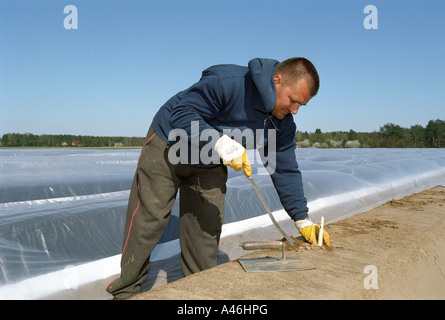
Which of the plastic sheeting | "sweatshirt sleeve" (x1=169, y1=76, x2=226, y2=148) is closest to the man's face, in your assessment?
"sweatshirt sleeve" (x1=169, y1=76, x2=226, y2=148)

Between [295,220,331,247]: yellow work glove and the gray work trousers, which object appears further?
[295,220,331,247]: yellow work glove

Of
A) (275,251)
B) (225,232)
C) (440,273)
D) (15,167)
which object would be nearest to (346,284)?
(275,251)

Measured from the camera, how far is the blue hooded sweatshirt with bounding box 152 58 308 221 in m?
1.75

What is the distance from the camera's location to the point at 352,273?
1.78m

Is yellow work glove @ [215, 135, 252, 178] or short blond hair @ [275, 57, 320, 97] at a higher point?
short blond hair @ [275, 57, 320, 97]

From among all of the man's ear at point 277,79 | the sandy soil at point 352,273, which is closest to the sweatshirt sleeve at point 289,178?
the sandy soil at point 352,273

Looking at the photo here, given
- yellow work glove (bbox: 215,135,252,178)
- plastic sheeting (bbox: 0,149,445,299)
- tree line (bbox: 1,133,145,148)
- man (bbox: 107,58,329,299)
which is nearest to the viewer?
yellow work glove (bbox: 215,135,252,178)

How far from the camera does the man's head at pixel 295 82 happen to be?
71.2 inches

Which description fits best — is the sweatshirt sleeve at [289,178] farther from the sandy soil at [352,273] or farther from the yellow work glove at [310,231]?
the sandy soil at [352,273]

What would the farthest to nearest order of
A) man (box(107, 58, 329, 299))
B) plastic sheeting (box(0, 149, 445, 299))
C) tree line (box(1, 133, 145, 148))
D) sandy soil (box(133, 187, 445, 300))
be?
1. tree line (box(1, 133, 145, 148))
2. plastic sheeting (box(0, 149, 445, 299))
3. man (box(107, 58, 329, 299))
4. sandy soil (box(133, 187, 445, 300))

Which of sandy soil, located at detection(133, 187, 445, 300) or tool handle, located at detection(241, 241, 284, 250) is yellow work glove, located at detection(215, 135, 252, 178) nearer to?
tool handle, located at detection(241, 241, 284, 250)

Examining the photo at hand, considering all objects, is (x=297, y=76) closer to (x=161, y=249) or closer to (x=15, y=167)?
(x=161, y=249)

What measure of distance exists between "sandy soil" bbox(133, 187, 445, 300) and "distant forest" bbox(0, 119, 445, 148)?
269 inches

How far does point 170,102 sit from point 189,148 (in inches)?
11.8
